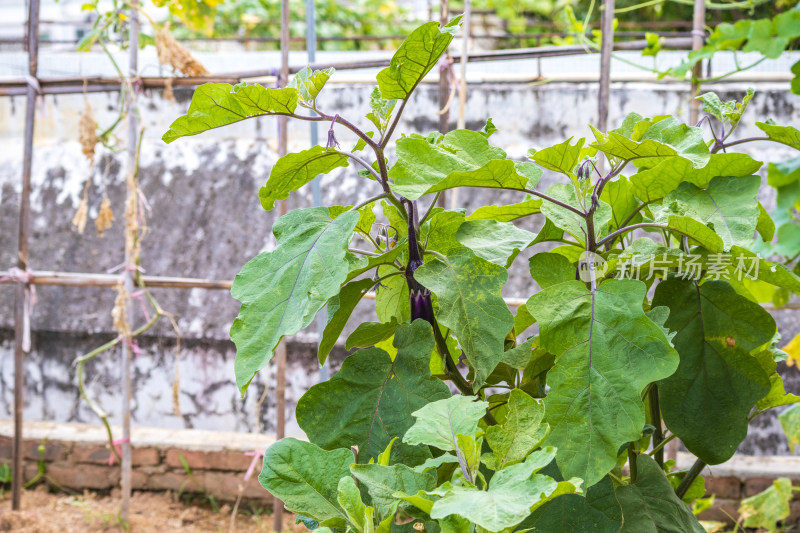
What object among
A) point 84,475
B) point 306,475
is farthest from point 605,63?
point 84,475

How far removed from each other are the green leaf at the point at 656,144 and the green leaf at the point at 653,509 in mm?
316

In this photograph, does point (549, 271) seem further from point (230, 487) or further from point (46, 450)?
point (46, 450)

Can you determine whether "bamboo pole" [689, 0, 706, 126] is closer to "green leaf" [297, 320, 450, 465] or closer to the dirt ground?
"green leaf" [297, 320, 450, 465]

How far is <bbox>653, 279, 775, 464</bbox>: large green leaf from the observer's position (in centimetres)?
67

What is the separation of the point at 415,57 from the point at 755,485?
185 cm

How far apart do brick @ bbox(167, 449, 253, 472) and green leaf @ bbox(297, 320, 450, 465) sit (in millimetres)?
1563

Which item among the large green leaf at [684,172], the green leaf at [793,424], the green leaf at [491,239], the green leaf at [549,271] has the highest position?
the large green leaf at [684,172]

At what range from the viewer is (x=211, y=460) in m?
2.12

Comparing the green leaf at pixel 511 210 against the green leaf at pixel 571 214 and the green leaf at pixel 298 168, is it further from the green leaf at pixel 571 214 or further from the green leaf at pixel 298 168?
the green leaf at pixel 298 168

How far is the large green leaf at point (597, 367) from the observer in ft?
1.77

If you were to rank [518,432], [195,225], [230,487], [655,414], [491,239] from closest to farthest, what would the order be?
[518,432]
[491,239]
[655,414]
[230,487]
[195,225]

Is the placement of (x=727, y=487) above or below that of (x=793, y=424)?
below

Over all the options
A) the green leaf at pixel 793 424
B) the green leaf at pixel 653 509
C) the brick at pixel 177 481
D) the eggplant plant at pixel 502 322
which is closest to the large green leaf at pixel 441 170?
the eggplant plant at pixel 502 322

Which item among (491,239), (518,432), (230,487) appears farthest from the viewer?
(230,487)
